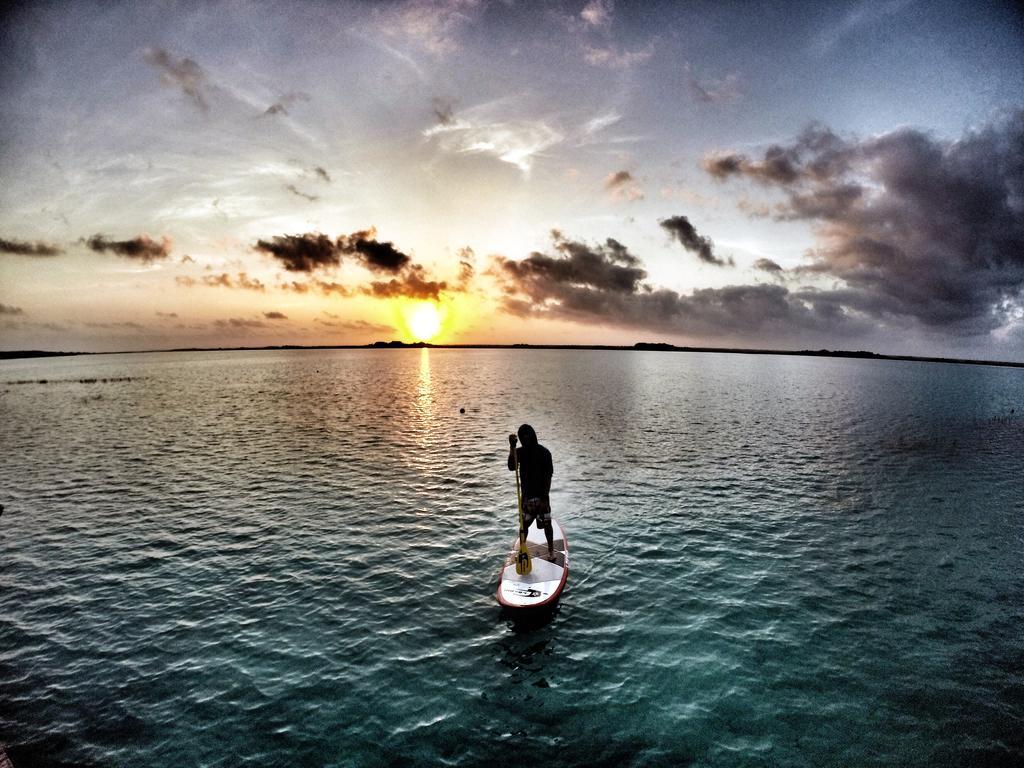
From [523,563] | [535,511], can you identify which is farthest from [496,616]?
[535,511]

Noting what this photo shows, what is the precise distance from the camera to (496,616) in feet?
50.9

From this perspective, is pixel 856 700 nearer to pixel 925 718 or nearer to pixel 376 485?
pixel 925 718

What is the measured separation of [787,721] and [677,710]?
2.36 metres

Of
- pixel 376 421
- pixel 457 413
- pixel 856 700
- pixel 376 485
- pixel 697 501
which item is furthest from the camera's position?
pixel 457 413

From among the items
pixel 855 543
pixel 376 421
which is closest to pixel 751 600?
pixel 855 543

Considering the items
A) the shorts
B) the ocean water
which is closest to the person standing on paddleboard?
the shorts

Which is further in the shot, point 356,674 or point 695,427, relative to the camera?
point 695,427

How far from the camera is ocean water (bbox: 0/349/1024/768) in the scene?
35.7ft

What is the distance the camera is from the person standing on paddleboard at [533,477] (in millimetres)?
15844

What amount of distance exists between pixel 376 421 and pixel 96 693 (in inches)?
1795

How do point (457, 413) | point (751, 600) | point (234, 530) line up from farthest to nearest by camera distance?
point (457, 413)
point (234, 530)
point (751, 600)

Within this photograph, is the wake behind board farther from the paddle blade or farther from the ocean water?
the ocean water

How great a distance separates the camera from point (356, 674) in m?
12.9

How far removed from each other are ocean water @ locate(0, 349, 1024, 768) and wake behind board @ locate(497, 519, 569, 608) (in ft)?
2.47
